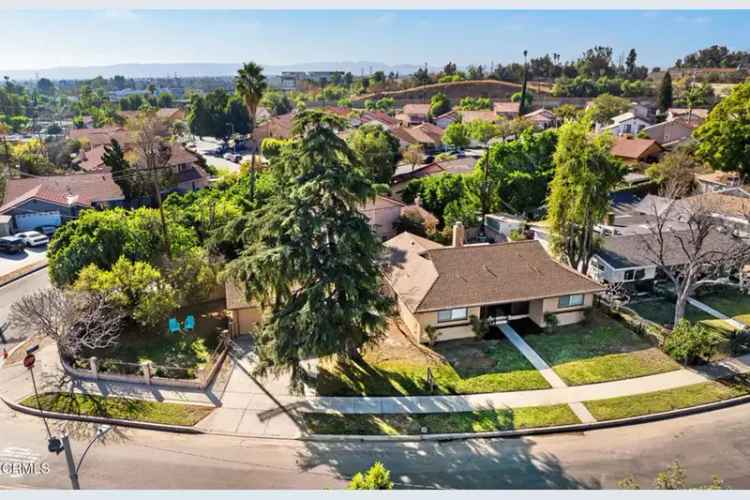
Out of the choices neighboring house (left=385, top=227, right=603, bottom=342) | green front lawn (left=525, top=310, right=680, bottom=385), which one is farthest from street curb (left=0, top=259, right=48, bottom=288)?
green front lawn (left=525, top=310, right=680, bottom=385)

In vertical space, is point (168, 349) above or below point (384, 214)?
below

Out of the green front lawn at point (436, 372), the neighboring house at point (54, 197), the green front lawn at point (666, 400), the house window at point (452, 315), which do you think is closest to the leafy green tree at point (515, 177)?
the house window at point (452, 315)

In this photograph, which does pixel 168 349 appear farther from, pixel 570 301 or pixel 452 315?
pixel 570 301

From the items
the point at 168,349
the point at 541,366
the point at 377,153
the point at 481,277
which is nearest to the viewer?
the point at 541,366

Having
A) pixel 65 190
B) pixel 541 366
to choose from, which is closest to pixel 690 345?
pixel 541 366

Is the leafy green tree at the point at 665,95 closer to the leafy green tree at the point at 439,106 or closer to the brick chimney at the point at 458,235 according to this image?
the leafy green tree at the point at 439,106

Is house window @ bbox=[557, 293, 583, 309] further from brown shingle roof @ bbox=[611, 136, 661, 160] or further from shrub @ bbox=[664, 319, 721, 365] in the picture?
brown shingle roof @ bbox=[611, 136, 661, 160]

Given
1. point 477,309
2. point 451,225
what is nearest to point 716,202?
point 451,225
